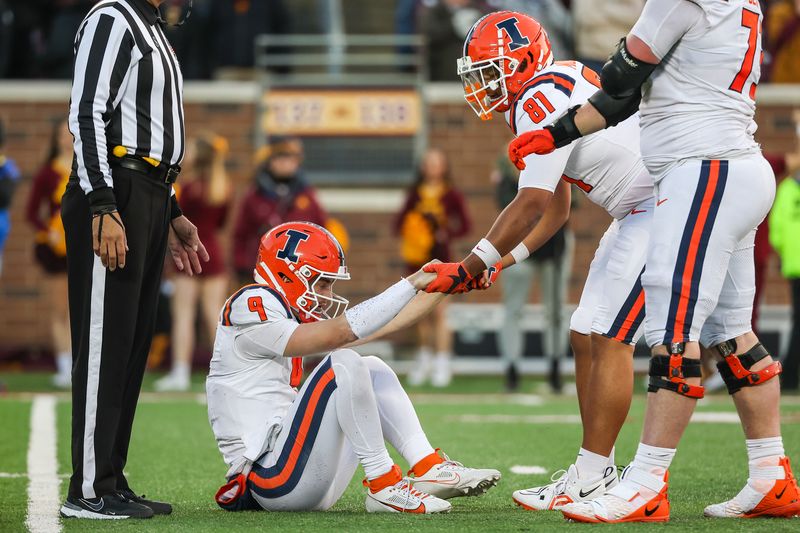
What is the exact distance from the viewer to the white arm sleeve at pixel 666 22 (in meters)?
4.30

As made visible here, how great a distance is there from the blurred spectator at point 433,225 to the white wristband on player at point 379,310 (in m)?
7.30

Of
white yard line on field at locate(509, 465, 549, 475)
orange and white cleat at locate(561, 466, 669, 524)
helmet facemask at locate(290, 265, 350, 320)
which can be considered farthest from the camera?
white yard line on field at locate(509, 465, 549, 475)

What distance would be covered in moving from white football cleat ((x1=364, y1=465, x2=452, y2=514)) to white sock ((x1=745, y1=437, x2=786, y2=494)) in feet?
3.66

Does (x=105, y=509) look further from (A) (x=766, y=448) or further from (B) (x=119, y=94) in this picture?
(A) (x=766, y=448)

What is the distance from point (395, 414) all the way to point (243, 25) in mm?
10135

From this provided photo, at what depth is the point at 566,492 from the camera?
16.3ft

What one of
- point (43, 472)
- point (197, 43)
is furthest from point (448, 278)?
point (197, 43)

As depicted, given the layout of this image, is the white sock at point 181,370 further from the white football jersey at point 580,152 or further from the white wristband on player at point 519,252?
the white football jersey at point 580,152

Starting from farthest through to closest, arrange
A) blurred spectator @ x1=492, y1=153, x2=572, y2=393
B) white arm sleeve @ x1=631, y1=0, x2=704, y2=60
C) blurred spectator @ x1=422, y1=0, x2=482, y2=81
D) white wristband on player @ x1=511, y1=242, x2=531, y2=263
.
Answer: blurred spectator @ x1=422, y1=0, x2=482, y2=81, blurred spectator @ x1=492, y1=153, x2=572, y2=393, white wristband on player @ x1=511, y1=242, x2=531, y2=263, white arm sleeve @ x1=631, y1=0, x2=704, y2=60

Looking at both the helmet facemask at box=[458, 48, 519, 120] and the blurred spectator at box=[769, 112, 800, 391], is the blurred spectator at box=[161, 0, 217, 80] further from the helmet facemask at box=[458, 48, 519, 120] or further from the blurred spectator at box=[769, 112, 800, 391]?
the helmet facemask at box=[458, 48, 519, 120]

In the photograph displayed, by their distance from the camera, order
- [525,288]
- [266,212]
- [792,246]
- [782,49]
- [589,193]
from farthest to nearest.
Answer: [782,49], [266,212], [525,288], [792,246], [589,193]

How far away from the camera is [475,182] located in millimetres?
14180

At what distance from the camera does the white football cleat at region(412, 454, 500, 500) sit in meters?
4.84

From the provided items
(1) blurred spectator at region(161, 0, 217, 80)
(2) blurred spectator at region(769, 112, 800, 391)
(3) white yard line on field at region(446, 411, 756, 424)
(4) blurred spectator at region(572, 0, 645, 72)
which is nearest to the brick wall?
(1) blurred spectator at region(161, 0, 217, 80)
